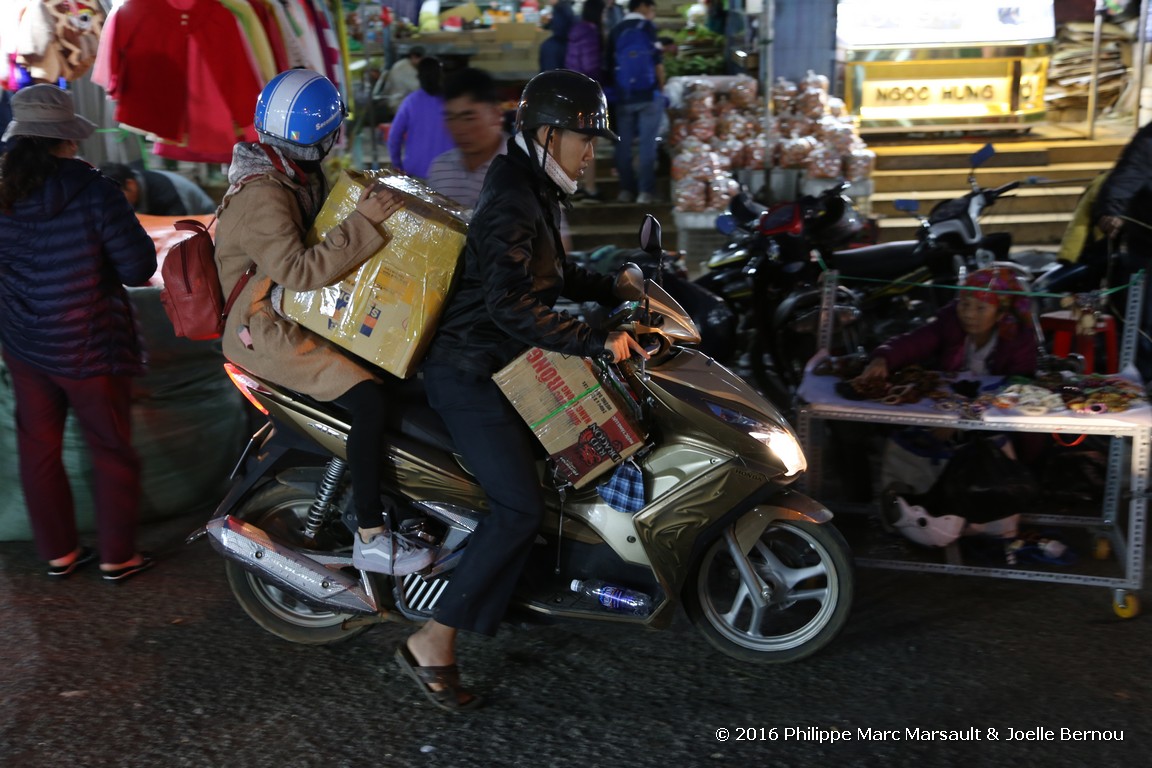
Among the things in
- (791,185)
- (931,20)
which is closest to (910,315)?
(791,185)

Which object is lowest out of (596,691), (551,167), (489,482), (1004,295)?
(596,691)

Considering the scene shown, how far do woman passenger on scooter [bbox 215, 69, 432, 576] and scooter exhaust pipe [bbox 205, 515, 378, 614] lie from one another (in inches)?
5.7

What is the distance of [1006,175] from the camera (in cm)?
1116

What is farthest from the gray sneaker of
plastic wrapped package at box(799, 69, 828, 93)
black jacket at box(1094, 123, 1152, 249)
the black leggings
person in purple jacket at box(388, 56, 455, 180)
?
plastic wrapped package at box(799, 69, 828, 93)

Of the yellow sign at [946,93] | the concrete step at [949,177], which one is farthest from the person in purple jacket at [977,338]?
the yellow sign at [946,93]

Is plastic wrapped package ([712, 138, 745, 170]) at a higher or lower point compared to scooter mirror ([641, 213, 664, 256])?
lower

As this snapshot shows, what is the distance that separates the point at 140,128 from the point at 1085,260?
552 centimetres

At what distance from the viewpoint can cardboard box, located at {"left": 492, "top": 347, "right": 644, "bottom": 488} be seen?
11.3 feet

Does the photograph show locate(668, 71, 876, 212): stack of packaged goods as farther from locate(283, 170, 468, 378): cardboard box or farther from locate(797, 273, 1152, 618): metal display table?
locate(283, 170, 468, 378): cardboard box

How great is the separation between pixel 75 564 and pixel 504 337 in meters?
2.49

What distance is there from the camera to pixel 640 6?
999 centimetres

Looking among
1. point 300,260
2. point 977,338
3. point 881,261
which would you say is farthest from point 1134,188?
point 300,260

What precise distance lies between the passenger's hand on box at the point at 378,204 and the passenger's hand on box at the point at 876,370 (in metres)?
2.14

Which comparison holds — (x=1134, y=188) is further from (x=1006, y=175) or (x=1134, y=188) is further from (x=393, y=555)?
(x=1006, y=175)
